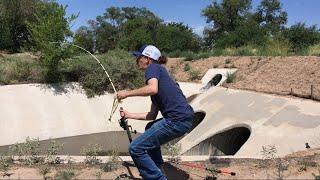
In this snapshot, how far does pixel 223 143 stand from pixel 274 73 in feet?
27.3

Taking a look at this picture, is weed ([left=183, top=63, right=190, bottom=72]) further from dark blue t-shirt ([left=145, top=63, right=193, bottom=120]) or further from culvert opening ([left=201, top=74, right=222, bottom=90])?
dark blue t-shirt ([left=145, top=63, right=193, bottom=120])

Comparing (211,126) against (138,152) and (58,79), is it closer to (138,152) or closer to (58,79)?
(58,79)

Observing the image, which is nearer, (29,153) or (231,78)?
(29,153)

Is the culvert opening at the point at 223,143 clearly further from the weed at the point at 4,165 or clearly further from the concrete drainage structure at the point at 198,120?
the weed at the point at 4,165

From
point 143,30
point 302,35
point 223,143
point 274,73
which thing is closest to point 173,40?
point 143,30

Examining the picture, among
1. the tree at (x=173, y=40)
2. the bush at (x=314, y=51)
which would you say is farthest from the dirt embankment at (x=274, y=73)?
the tree at (x=173, y=40)

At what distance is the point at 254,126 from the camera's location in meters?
17.5

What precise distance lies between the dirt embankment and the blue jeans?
13700 mm

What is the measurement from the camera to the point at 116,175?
27.4ft

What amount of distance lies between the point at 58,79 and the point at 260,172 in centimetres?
1875

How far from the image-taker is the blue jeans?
6859 mm

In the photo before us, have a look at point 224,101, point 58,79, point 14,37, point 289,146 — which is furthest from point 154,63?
point 14,37

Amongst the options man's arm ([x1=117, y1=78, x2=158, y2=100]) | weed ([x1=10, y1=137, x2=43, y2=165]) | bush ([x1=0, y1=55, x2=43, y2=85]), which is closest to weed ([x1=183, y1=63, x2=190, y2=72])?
bush ([x1=0, y1=55, x2=43, y2=85])

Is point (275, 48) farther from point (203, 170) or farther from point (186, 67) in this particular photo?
point (203, 170)
